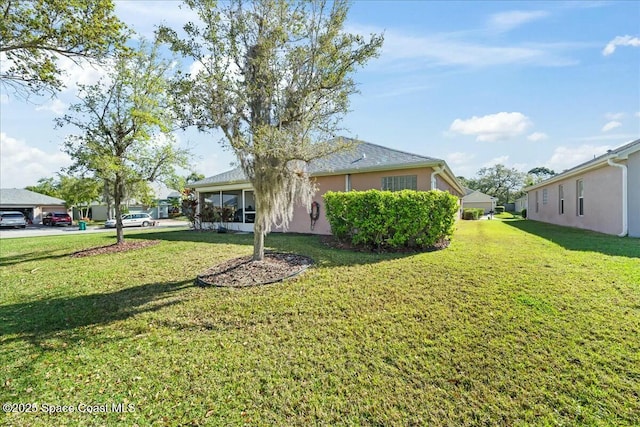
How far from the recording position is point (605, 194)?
11680mm

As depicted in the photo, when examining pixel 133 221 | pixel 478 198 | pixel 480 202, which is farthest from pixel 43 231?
pixel 480 202

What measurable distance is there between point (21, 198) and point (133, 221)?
19.6 meters

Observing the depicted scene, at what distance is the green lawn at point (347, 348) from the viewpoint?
2.70 meters

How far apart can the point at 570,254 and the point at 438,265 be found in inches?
137

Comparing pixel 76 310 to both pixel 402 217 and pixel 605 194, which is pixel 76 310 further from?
pixel 605 194

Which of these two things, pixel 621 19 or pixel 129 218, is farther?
pixel 129 218

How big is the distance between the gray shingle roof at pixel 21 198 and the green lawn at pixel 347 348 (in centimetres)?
3948

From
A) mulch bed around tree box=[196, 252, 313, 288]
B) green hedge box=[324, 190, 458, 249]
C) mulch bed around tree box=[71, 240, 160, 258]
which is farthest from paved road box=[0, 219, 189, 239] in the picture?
green hedge box=[324, 190, 458, 249]

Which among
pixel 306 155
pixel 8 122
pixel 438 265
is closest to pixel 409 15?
pixel 306 155

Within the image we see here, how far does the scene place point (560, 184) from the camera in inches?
677

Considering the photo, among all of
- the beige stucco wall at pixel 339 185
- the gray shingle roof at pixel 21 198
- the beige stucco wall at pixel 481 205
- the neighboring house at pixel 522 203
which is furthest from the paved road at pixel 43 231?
the beige stucco wall at pixel 481 205

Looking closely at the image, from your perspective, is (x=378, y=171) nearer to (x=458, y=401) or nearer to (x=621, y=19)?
(x=621, y=19)

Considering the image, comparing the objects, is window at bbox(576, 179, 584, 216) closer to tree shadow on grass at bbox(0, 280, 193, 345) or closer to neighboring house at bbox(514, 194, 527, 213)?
tree shadow on grass at bbox(0, 280, 193, 345)

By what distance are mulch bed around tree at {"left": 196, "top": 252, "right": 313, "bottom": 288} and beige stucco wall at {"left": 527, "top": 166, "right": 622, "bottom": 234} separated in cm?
1149
